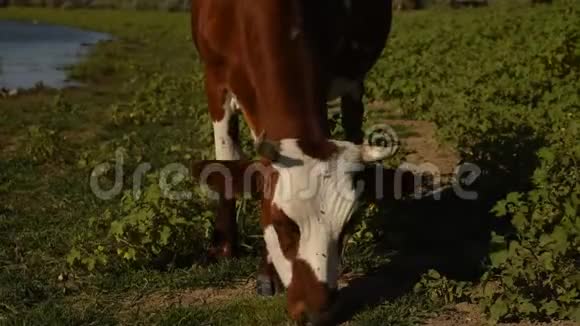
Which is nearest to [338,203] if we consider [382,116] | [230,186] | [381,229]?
[230,186]

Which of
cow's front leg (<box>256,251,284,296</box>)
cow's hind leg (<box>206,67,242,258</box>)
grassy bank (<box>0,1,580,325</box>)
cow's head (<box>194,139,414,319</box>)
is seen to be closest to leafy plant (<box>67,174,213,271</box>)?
grassy bank (<box>0,1,580,325</box>)

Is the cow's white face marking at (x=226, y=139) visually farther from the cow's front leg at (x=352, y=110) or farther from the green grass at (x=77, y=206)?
the cow's front leg at (x=352, y=110)

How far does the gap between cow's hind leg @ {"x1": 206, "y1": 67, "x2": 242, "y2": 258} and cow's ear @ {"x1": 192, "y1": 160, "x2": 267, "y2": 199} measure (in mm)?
1199

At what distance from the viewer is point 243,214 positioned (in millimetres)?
6176

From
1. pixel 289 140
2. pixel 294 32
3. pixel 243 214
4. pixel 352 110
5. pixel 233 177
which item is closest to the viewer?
pixel 289 140

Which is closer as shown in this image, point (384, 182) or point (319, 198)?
point (319, 198)

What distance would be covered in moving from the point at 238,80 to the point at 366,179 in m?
1.37

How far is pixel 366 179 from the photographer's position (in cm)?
427

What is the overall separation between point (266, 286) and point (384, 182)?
4.02ft

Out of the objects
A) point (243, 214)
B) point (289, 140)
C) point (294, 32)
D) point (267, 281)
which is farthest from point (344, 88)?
point (289, 140)

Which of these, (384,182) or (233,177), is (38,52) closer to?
(233,177)

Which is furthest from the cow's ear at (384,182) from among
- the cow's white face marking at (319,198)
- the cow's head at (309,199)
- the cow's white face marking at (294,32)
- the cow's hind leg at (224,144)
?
the cow's hind leg at (224,144)

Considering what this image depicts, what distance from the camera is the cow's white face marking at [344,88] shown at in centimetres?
597

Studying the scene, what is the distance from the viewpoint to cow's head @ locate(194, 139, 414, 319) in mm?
4059
